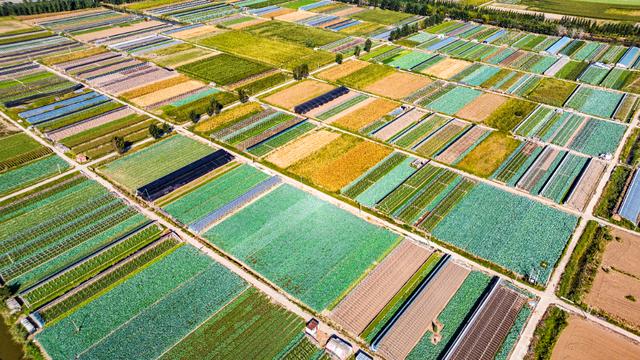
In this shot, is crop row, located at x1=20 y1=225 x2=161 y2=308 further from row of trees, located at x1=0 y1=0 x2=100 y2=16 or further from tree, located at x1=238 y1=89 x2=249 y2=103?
row of trees, located at x1=0 y1=0 x2=100 y2=16

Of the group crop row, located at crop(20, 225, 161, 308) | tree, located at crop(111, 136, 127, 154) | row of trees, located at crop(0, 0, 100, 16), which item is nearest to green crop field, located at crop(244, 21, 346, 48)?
tree, located at crop(111, 136, 127, 154)

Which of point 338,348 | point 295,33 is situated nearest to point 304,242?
point 338,348

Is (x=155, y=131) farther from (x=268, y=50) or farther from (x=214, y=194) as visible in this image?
(x=268, y=50)

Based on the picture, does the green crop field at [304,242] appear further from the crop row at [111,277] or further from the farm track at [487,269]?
the crop row at [111,277]

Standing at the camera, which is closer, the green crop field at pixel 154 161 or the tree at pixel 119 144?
the green crop field at pixel 154 161

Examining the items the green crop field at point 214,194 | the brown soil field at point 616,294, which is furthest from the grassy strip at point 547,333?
the green crop field at point 214,194

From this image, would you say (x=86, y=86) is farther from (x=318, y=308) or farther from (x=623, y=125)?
(x=623, y=125)
